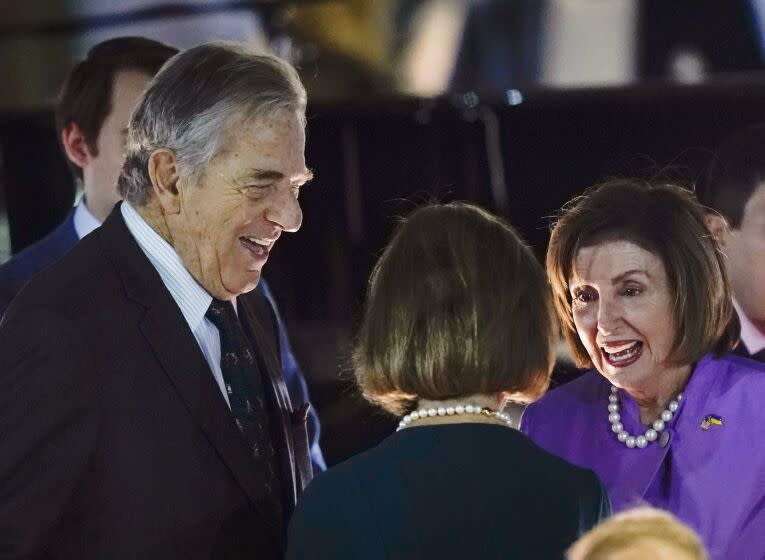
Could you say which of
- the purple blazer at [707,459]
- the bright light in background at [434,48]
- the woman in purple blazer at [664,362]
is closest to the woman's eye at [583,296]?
the woman in purple blazer at [664,362]

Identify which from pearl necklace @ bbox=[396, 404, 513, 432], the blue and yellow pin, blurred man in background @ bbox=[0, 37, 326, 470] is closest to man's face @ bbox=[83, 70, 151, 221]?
blurred man in background @ bbox=[0, 37, 326, 470]

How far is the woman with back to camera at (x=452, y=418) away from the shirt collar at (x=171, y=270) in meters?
0.44

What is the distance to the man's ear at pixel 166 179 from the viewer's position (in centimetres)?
203

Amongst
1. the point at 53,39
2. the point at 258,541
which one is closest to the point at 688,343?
the point at 258,541

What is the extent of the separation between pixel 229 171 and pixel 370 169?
2.71 meters

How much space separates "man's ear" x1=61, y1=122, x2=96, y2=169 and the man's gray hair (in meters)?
0.81

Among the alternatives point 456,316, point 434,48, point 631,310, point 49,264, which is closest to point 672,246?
point 631,310

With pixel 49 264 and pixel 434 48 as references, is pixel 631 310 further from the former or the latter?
pixel 434 48

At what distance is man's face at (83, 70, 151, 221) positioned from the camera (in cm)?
Answer: 280

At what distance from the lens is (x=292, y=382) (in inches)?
103

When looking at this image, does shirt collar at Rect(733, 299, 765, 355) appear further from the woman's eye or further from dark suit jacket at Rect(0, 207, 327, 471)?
dark suit jacket at Rect(0, 207, 327, 471)

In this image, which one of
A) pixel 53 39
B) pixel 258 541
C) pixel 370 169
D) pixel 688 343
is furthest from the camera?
pixel 53 39

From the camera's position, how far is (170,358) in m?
1.93

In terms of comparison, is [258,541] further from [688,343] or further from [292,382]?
[688,343]
